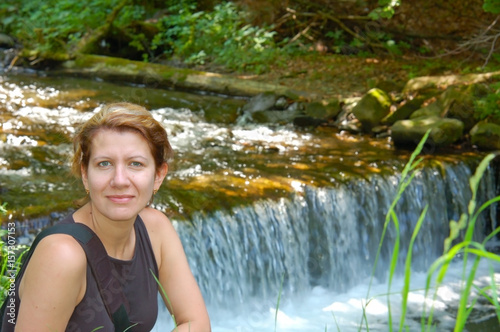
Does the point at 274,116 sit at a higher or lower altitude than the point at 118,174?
higher

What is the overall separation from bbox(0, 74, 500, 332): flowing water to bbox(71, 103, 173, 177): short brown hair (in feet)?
7.95

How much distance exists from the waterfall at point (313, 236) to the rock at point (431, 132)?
550 mm

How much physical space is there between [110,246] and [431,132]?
5.91 meters

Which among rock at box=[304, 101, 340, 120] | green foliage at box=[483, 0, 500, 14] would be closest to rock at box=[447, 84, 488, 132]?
green foliage at box=[483, 0, 500, 14]

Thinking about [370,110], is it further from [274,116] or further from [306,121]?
[274,116]

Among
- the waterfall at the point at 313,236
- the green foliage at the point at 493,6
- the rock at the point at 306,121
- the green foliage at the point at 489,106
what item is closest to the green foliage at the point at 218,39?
the rock at the point at 306,121

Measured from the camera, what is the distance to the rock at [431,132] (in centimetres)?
735

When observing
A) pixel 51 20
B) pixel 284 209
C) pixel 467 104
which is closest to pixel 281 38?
pixel 51 20

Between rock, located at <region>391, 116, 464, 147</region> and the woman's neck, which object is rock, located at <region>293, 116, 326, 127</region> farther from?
the woman's neck

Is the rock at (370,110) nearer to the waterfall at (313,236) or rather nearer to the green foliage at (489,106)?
the green foliage at (489,106)

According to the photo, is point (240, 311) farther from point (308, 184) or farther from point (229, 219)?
point (308, 184)

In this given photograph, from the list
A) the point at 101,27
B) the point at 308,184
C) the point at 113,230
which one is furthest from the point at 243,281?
the point at 101,27

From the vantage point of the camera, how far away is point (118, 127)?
2094 millimetres

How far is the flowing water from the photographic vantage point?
5.09 m
